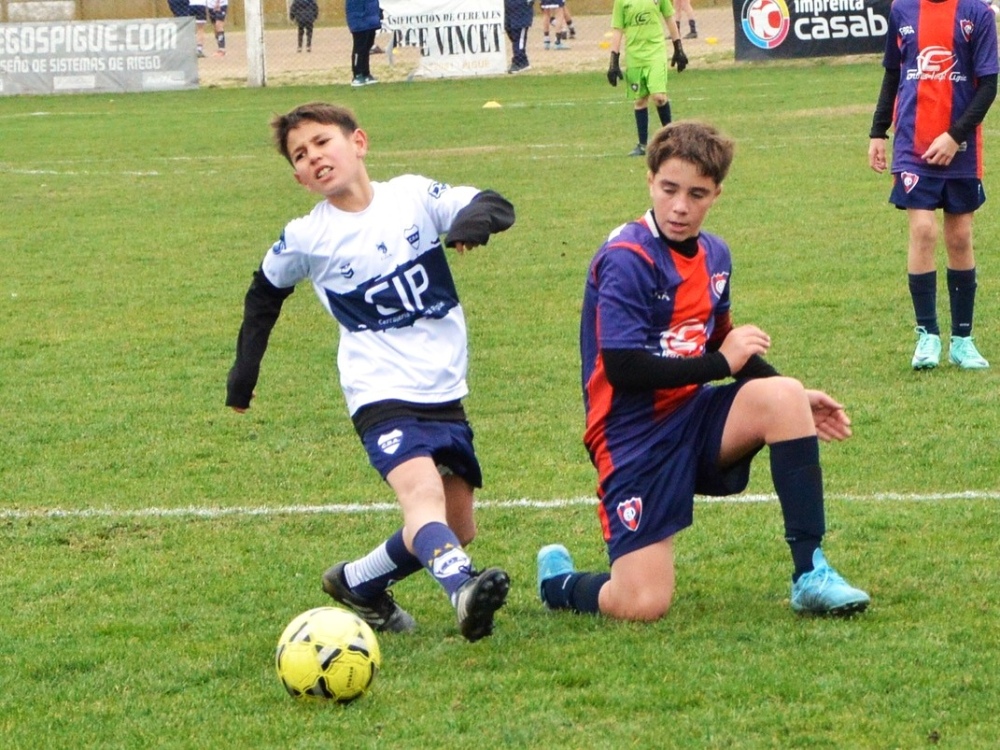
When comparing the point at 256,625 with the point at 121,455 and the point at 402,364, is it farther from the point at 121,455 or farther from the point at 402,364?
the point at 121,455

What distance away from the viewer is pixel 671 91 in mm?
22391

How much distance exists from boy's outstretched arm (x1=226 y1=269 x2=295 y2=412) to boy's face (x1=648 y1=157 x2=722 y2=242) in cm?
111

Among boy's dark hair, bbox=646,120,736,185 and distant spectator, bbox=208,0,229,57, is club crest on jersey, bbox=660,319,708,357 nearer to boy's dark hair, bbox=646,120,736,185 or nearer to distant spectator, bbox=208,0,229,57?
boy's dark hair, bbox=646,120,736,185

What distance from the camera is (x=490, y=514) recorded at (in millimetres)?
5570

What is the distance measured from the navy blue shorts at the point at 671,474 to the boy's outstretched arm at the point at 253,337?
41.3 inches

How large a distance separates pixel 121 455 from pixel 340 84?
69.5ft

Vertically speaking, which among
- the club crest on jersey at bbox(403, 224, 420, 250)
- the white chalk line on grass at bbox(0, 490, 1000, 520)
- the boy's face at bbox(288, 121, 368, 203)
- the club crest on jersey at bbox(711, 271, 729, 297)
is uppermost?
the boy's face at bbox(288, 121, 368, 203)

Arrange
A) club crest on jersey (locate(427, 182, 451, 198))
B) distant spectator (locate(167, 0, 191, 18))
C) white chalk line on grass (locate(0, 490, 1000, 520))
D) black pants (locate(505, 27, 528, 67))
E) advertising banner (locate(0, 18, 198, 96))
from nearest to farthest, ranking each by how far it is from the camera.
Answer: club crest on jersey (locate(427, 182, 451, 198))
white chalk line on grass (locate(0, 490, 1000, 520))
advertising banner (locate(0, 18, 198, 96))
black pants (locate(505, 27, 528, 67))
distant spectator (locate(167, 0, 191, 18))

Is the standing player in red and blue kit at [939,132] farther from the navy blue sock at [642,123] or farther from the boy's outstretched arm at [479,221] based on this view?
the navy blue sock at [642,123]

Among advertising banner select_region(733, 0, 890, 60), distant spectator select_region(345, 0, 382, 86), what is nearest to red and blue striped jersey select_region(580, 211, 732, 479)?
advertising banner select_region(733, 0, 890, 60)

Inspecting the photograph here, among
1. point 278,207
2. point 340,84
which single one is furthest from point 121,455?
point 340,84

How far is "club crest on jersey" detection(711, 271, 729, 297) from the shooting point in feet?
14.6

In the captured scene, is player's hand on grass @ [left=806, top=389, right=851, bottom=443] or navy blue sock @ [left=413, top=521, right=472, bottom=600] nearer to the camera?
navy blue sock @ [left=413, top=521, right=472, bottom=600]

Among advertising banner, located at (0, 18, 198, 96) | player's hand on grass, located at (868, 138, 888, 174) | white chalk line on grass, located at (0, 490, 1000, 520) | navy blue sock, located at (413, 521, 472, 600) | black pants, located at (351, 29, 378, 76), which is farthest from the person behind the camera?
advertising banner, located at (0, 18, 198, 96)
